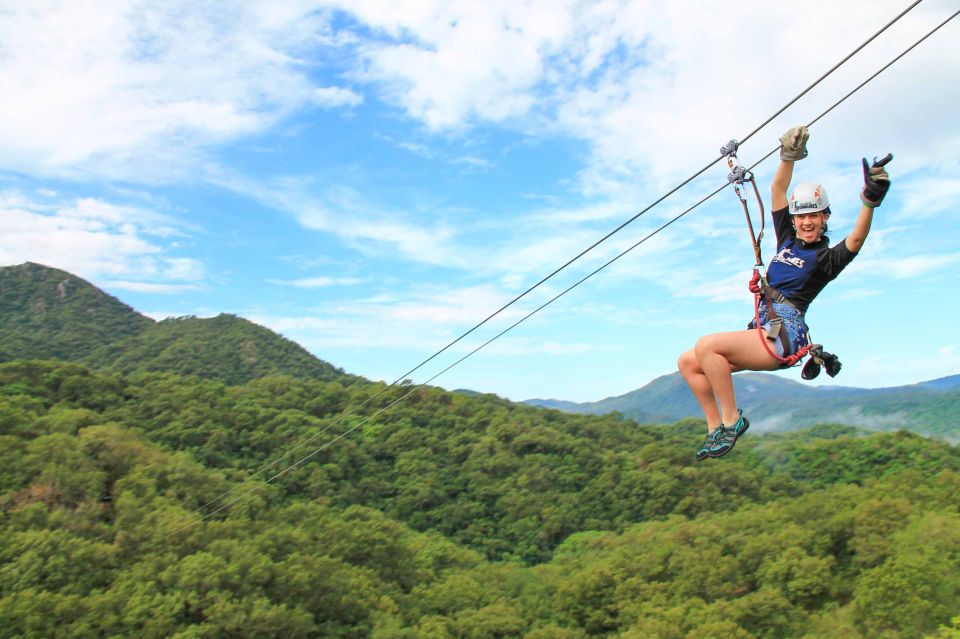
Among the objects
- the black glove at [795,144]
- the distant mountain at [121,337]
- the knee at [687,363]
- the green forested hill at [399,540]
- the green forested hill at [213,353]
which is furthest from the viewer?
the distant mountain at [121,337]

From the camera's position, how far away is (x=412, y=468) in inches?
2950

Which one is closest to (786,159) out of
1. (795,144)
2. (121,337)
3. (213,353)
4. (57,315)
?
(795,144)

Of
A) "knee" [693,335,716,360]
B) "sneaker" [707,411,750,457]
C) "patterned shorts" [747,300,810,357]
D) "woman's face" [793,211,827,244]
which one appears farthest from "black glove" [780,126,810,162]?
"sneaker" [707,411,750,457]

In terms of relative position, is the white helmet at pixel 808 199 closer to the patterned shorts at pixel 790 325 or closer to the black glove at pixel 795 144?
the black glove at pixel 795 144

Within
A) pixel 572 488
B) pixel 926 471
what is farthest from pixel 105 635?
pixel 926 471

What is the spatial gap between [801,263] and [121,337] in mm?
137852

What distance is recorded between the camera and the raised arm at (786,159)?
175 inches

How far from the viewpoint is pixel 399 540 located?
45531mm

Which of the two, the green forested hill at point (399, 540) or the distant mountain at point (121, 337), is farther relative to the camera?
the distant mountain at point (121, 337)

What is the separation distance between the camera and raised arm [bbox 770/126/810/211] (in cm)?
446

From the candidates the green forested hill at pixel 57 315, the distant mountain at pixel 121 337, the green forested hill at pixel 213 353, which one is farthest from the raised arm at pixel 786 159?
the green forested hill at pixel 57 315

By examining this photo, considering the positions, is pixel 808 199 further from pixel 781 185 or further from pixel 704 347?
pixel 704 347

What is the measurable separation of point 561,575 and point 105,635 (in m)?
26.8

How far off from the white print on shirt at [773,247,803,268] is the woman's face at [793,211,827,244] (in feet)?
0.42
